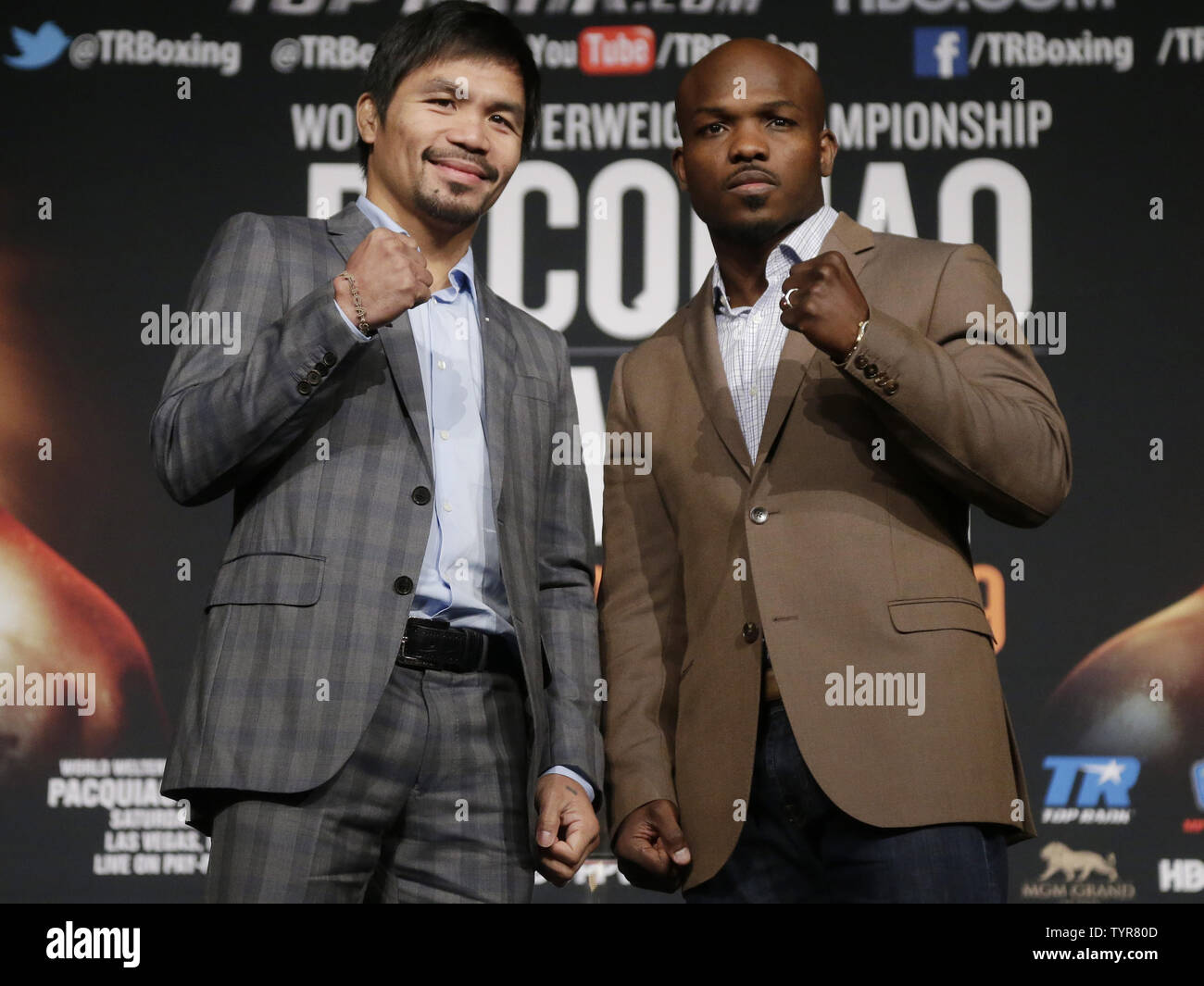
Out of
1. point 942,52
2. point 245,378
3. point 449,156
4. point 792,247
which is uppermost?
point 942,52

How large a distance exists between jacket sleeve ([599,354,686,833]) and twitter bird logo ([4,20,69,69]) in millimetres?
2495

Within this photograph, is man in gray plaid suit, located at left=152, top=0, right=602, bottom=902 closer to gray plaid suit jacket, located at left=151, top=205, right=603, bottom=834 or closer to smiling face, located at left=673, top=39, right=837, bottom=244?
gray plaid suit jacket, located at left=151, top=205, right=603, bottom=834

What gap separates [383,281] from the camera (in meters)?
2.00

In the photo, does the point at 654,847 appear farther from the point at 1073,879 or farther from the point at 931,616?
the point at 1073,879

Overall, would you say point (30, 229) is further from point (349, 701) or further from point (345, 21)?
point (349, 701)

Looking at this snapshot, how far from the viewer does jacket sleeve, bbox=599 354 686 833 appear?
2.25 metres

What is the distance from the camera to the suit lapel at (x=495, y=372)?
224 cm

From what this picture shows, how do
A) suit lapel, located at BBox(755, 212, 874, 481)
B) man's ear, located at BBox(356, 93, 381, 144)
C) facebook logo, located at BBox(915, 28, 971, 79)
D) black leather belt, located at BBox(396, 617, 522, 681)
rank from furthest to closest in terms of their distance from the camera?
facebook logo, located at BBox(915, 28, 971, 79) < man's ear, located at BBox(356, 93, 381, 144) < suit lapel, located at BBox(755, 212, 874, 481) < black leather belt, located at BBox(396, 617, 522, 681)

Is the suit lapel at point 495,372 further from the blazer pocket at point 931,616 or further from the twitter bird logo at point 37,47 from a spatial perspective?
the twitter bird logo at point 37,47

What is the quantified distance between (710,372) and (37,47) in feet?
8.83

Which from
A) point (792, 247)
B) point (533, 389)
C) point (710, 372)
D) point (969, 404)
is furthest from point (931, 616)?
point (533, 389)

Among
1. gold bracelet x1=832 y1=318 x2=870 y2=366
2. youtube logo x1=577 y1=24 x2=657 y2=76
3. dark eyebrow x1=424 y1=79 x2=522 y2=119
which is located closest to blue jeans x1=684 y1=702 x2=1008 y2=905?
gold bracelet x1=832 y1=318 x2=870 y2=366

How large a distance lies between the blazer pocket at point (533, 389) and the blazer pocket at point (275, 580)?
0.47 metres
